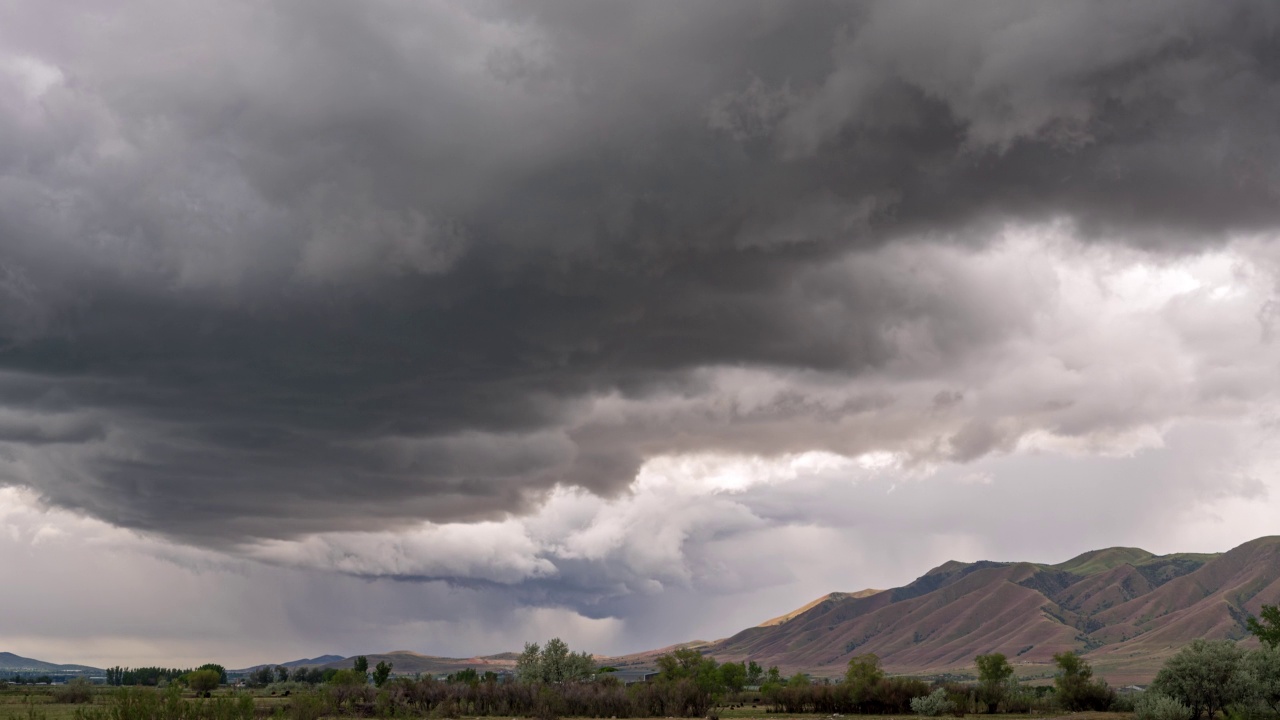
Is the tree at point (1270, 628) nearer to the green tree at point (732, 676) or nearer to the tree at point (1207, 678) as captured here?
the tree at point (1207, 678)

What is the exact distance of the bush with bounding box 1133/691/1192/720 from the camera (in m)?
61.9

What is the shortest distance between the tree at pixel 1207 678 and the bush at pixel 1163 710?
54 cm

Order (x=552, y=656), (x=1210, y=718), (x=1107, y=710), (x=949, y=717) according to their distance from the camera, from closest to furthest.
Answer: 1. (x=1210, y=718)
2. (x=949, y=717)
3. (x=1107, y=710)
4. (x=552, y=656)

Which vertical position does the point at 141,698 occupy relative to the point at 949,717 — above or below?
above

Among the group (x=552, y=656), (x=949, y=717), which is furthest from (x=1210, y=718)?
(x=552, y=656)

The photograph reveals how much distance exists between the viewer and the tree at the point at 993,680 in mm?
91938

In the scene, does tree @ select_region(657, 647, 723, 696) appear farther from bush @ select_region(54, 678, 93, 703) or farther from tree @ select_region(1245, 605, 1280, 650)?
bush @ select_region(54, 678, 93, 703)

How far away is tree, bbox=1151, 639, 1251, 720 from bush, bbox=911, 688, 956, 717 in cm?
2324

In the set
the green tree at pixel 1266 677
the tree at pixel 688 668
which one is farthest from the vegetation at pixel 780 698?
the tree at pixel 688 668

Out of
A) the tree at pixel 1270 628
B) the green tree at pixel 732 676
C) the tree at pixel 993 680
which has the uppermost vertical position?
the tree at pixel 1270 628

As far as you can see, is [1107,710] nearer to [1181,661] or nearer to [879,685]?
[879,685]

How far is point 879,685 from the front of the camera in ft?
311

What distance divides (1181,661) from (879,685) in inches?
1315

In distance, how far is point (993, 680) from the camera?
109 meters
